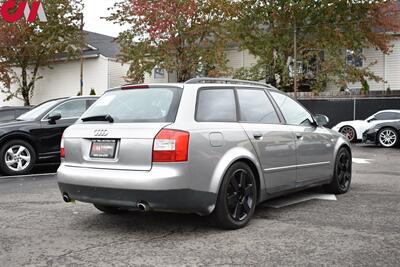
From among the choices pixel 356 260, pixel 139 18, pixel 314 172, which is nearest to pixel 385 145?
pixel 314 172

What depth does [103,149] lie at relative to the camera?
198 inches

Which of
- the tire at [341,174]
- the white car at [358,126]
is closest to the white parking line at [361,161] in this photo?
the tire at [341,174]

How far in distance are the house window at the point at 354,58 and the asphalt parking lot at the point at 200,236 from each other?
899 inches

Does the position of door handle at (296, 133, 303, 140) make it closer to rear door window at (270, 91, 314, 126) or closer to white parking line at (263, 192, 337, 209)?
rear door window at (270, 91, 314, 126)

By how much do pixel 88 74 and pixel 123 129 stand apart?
29849 millimetres

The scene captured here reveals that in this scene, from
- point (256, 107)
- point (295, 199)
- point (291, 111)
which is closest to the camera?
point (256, 107)

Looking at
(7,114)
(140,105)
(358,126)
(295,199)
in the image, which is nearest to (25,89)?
(7,114)

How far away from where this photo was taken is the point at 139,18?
90.0 feet

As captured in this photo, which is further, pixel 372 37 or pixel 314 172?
pixel 372 37

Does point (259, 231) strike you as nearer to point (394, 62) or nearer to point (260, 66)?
point (260, 66)

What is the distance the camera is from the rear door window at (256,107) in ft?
18.7

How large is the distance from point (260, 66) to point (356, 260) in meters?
24.5

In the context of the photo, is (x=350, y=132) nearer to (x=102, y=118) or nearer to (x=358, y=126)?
(x=358, y=126)
